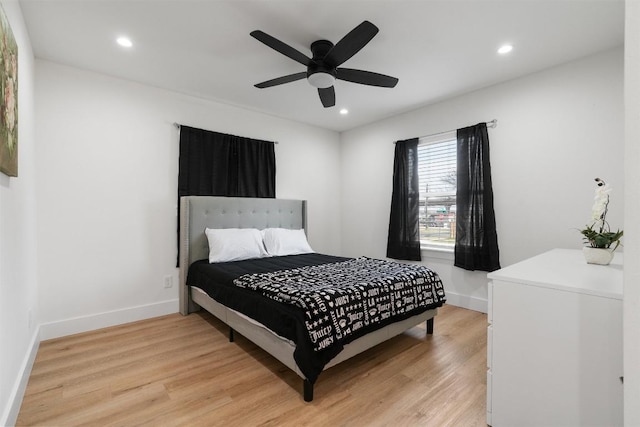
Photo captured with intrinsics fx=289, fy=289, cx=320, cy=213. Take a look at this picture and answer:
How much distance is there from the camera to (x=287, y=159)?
14.8ft

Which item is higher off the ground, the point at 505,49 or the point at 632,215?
the point at 505,49

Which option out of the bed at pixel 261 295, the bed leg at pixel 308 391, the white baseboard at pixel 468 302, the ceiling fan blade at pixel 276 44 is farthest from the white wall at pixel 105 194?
the white baseboard at pixel 468 302

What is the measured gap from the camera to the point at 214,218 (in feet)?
11.6

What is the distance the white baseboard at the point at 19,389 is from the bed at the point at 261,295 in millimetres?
1272

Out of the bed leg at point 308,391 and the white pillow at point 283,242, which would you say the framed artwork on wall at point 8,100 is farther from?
the white pillow at point 283,242

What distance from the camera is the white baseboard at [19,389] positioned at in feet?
4.98

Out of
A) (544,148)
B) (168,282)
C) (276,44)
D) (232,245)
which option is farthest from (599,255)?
(168,282)

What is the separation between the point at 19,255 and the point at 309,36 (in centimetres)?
263

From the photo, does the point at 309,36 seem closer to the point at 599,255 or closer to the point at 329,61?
the point at 329,61

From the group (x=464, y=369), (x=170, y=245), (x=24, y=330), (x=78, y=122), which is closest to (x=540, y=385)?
(x=464, y=369)

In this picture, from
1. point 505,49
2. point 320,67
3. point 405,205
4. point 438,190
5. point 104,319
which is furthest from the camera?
point 405,205

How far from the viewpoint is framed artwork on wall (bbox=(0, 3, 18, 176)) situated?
4.79 ft

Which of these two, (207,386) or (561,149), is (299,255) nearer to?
(207,386)

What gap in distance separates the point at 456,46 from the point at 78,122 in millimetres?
3650
